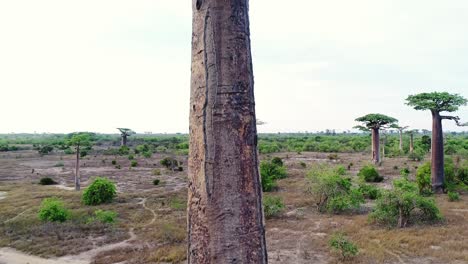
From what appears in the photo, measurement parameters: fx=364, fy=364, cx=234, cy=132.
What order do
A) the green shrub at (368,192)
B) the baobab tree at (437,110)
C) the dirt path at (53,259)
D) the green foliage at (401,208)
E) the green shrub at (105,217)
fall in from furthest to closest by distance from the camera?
the green shrub at (368,192) → the baobab tree at (437,110) → the green shrub at (105,217) → the green foliage at (401,208) → the dirt path at (53,259)

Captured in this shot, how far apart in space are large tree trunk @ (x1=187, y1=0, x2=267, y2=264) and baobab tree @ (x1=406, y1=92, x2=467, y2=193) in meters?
16.7

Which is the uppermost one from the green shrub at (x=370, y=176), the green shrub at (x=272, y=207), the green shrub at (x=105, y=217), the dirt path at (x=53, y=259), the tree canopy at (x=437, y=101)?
the tree canopy at (x=437, y=101)

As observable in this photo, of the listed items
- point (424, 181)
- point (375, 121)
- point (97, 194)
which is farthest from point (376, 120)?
point (97, 194)

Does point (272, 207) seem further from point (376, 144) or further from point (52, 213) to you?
point (376, 144)

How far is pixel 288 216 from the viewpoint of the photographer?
13.9m

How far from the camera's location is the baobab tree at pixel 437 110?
1592 cm

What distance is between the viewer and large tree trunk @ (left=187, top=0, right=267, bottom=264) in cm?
182

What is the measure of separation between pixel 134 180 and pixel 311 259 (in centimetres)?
1888

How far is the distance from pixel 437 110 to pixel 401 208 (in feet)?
22.1

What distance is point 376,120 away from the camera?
92.8 ft

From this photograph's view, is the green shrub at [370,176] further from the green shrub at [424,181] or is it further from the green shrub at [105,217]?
the green shrub at [105,217]

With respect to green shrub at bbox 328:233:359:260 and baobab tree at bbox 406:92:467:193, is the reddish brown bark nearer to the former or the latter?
baobab tree at bbox 406:92:467:193

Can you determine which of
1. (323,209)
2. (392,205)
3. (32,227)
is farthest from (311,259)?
(32,227)

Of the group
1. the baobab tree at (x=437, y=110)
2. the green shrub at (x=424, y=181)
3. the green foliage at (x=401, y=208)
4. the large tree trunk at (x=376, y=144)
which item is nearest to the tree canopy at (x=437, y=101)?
the baobab tree at (x=437, y=110)
